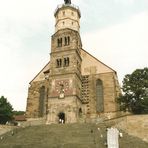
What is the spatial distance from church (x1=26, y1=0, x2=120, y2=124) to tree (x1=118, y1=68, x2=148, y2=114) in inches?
185

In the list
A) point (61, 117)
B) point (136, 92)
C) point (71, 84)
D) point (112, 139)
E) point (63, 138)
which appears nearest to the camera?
point (112, 139)

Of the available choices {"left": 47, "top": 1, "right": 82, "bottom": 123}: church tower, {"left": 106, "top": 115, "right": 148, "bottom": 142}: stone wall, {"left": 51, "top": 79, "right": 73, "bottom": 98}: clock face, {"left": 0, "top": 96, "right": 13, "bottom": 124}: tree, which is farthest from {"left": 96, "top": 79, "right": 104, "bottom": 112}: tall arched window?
{"left": 0, "top": 96, "right": 13, "bottom": 124}: tree

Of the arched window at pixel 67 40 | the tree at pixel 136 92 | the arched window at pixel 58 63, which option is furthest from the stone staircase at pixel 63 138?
the arched window at pixel 67 40

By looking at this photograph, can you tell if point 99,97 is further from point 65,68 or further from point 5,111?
point 5,111

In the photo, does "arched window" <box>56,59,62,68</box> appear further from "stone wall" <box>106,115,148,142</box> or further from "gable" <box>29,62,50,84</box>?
"stone wall" <box>106,115,148,142</box>

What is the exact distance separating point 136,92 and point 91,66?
12145 millimetres

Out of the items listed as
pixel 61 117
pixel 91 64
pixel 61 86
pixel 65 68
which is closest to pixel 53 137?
pixel 61 117

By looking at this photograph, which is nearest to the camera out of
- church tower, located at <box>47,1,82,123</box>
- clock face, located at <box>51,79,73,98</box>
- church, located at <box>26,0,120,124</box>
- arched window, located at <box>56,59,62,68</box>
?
church tower, located at <box>47,1,82,123</box>

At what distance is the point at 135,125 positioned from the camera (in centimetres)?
3762

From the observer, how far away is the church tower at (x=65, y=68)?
45656 mm

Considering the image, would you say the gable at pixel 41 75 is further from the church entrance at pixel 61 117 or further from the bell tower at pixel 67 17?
the church entrance at pixel 61 117

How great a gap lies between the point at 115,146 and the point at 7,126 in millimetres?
19665

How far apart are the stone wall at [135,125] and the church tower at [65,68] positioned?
8.60m

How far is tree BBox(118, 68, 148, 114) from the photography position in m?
41.1
